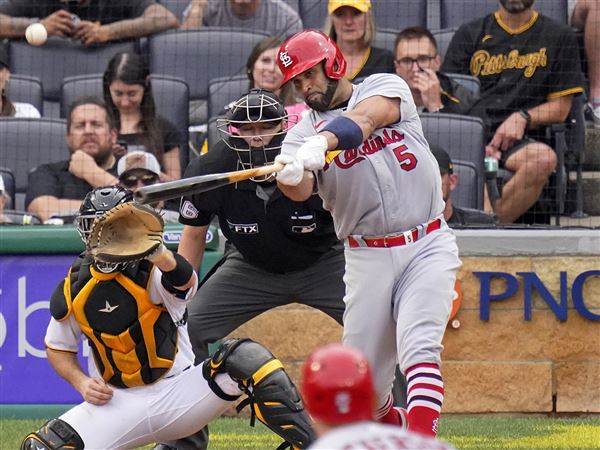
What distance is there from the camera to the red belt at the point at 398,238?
5.26 m

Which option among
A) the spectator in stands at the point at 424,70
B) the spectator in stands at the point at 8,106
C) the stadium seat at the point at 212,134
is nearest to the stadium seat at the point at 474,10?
the spectator in stands at the point at 424,70

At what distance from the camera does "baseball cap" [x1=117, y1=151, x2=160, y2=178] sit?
25.6ft

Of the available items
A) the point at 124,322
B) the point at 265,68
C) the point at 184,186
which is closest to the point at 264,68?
the point at 265,68

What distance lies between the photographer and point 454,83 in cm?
848

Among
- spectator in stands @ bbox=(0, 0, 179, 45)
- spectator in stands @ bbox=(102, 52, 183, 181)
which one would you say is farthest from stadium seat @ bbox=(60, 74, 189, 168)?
spectator in stands @ bbox=(0, 0, 179, 45)

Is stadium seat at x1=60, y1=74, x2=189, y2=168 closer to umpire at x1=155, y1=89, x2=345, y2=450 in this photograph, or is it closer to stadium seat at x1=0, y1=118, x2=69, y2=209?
stadium seat at x1=0, y1=118, x2=69, y2=209

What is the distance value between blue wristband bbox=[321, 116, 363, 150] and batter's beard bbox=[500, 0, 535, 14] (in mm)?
3855

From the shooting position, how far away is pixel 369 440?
8.07 ft

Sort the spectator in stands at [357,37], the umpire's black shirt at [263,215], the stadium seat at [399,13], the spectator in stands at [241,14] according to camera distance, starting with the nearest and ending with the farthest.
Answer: the umpire's black shirt at [263,215], the spectator in stands at [357,37], the stadium seat at [399,13], the spectator in stands at [241,14]

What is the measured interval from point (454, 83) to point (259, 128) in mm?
2761

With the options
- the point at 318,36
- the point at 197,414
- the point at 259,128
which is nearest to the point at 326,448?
the point at 197,414

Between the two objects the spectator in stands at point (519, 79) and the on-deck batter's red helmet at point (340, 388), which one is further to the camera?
the spectator in stands at point (519, 79)

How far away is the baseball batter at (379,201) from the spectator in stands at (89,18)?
13.4 feet

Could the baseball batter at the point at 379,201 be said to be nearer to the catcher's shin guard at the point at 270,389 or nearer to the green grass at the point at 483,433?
the catcher's shin guard at the point at 270,389
